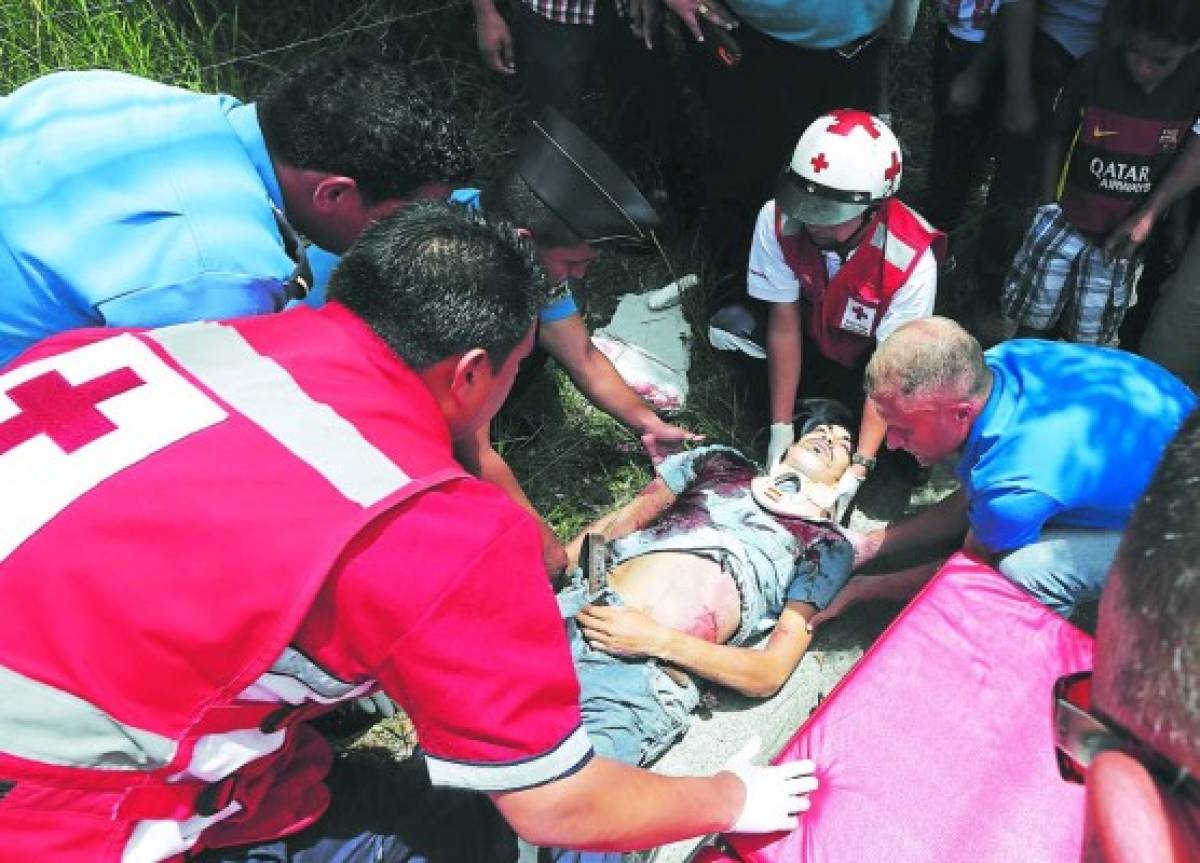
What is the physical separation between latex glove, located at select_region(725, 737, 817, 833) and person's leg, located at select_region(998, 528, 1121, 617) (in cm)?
89

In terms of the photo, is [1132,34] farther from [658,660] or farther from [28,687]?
[28,687]

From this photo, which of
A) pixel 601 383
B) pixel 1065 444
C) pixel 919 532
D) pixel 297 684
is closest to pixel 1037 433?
pixel 1065 444

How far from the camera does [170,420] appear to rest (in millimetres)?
1483

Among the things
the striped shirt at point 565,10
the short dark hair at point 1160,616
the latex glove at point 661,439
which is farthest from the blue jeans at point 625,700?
the striped shirt at point 565,10

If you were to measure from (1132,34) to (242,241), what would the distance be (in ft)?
8.84

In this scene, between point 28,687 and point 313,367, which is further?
point 313,367

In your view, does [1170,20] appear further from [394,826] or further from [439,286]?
[394,826]

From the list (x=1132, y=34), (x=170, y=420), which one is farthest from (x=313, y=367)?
(x=1132, y=34)

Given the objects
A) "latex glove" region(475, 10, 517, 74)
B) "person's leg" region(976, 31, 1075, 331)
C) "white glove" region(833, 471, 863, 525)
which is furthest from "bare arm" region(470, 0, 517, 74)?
"white glove" region(833, 471, 863, 525)

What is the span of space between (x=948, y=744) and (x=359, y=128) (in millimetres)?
2062

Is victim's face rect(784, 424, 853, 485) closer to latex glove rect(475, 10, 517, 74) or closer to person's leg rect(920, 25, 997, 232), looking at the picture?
person's leg rect(920, 25, 997, 232)

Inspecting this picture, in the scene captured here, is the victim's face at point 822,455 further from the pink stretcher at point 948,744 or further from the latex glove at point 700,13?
the latex glove at point 700,13

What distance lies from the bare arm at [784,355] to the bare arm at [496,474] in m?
1.02

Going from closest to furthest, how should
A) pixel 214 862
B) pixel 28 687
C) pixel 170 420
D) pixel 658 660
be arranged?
pixel 28 687
pixel 170 420
pixel 214 862
pixel 658 660
